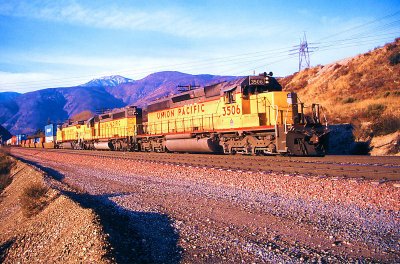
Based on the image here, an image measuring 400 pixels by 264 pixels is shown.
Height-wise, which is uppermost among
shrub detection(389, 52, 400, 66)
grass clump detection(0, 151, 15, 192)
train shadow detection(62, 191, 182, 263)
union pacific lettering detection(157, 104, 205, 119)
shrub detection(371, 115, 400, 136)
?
shrub detection(389, 52, 400, 66)

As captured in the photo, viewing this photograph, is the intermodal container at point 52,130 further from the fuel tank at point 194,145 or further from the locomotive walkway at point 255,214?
the locomotive walkway at point 255,214

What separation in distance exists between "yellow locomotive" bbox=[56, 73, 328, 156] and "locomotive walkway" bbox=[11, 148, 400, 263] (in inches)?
88.6

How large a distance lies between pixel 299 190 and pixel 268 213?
202cm

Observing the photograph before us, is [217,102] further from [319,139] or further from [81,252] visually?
[81,252]

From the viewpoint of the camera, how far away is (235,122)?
1519 cm

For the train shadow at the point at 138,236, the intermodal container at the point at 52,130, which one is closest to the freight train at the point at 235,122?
the train shadow at the point at 138,236

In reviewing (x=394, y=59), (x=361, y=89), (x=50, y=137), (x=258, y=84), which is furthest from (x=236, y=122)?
(x=50, y=137)

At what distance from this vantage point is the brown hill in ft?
65.0

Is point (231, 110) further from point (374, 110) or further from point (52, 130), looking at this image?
point (52, 130)

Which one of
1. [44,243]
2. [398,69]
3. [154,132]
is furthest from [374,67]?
[44,243]

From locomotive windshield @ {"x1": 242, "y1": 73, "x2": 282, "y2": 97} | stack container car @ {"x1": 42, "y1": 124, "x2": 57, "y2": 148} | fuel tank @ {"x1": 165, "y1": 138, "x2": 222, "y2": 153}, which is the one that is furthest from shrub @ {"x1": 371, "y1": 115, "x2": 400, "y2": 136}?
stack container car @ {"x1": 42, "y1": 124, "x2": 57, "y2": 148}

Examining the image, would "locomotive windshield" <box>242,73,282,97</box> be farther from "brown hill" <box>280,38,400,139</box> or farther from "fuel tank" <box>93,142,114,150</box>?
"fuel tank" <box>93,142,114,150</box>

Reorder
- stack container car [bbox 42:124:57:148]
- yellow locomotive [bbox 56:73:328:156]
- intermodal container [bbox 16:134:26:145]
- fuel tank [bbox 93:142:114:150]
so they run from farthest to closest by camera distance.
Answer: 1. intermodal container [bbox 16:134:26:145]
2. stack container car [bbox 42:124:57:148]
3. fuel tank [bbox 93:142:114:150]
4. yellow locomotive [bbox 56:73:328:156]

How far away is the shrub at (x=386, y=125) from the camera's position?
17600 mm
